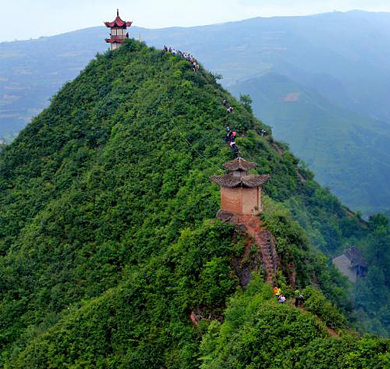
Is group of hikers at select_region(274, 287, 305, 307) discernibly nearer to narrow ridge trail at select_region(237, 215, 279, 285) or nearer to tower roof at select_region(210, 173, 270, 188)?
narrow ridge trail at select_region(237, 215, 279, 285)

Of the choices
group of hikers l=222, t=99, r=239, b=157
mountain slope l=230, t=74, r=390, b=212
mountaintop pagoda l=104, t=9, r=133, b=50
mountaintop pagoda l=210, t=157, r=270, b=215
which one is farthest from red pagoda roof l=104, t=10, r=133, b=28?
mountain slope l=230, t=74, r=390, b=212

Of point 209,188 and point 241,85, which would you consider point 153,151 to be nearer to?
point 209,188

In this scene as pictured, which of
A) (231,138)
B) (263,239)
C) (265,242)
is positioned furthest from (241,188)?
(231,138)

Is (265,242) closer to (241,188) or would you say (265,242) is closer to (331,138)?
(241,188)

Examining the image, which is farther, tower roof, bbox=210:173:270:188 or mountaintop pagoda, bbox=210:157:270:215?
mountaintop pagoda, bbox=210:157:270:215

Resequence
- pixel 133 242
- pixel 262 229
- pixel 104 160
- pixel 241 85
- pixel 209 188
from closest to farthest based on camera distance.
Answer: pixel 262 229
pixel 209 188
pixel 133 242
pixel 104 160
pixel 241 85

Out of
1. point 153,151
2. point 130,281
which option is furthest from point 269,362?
point 153,151
